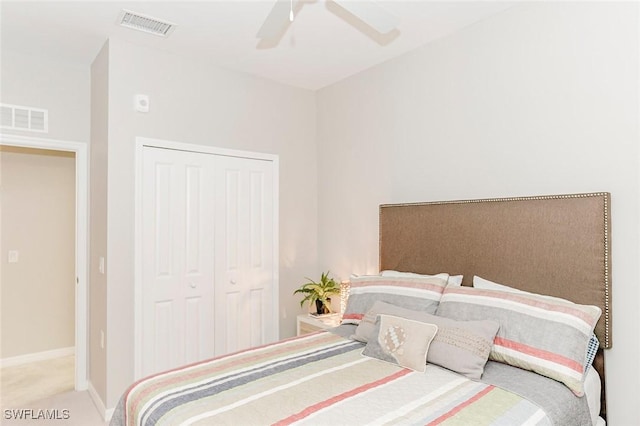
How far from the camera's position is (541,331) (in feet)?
6.18

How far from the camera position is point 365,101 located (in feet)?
11.6

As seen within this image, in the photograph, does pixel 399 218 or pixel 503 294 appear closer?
pixel 503 294

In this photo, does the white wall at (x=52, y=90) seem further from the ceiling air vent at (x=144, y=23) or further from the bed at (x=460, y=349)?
the bed at (x=460, y=349)

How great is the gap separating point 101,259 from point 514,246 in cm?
288

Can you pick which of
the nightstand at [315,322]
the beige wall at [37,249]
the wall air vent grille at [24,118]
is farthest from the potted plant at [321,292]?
the beige wall at [37,249]

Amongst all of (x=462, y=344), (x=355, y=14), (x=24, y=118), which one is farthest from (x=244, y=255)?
(x=355, y=14)

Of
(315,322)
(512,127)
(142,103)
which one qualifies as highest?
(142,103)

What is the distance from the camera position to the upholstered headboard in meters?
2.08

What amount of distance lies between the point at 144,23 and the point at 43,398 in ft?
9.73

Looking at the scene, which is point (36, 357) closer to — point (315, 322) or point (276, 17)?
point (315, 322)

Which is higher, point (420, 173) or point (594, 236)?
point (420, 173)

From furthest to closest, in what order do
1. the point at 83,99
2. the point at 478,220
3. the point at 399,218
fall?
1. the point at 83,99
2. the point at 399,218
3. the point at 478,220

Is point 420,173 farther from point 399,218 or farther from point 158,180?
point 158,180

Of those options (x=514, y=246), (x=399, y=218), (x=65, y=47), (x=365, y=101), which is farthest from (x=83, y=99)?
(x=514, y=246)
